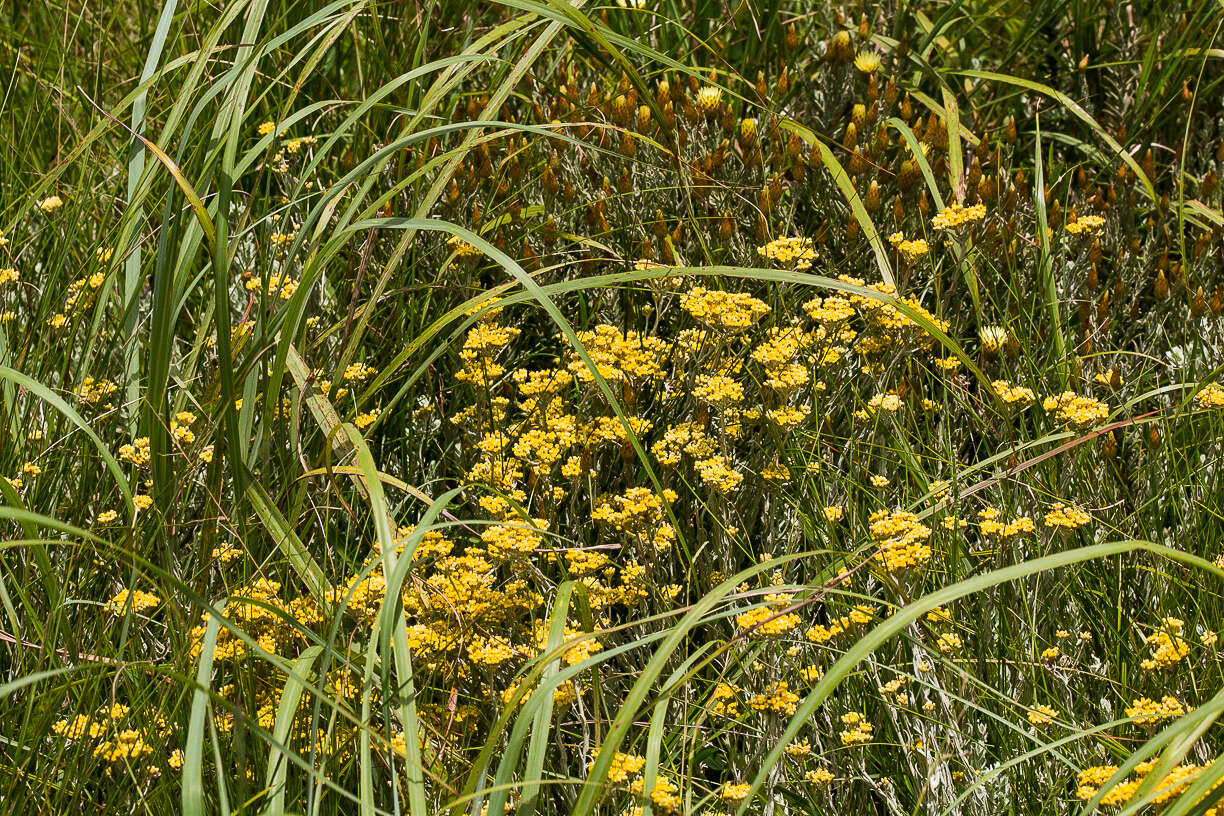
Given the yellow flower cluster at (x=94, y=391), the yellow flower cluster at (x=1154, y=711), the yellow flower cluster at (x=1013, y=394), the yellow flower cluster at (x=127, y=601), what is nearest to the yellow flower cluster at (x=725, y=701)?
the yellow flower cluster at (x=1154, y=711)

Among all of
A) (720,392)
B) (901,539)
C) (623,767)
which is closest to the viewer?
(623,767)

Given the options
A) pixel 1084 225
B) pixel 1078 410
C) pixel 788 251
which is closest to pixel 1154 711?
pixel 1078 410

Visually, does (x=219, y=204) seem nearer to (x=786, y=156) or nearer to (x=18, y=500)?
(x=18, y=500)

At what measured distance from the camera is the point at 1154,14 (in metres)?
3.81

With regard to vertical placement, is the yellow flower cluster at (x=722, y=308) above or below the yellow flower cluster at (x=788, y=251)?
below

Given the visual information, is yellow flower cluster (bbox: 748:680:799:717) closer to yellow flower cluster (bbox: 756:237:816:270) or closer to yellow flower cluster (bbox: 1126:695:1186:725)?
yellow flower cluster (bbox: 1126:695:1186:725)

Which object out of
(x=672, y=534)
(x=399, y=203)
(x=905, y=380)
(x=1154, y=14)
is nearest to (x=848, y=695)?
(x=672, y=534)

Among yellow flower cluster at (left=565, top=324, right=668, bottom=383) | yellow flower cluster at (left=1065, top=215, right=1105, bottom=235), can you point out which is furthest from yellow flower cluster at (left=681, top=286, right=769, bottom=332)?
yellow flower cluster at (left=1065, top=215, right=1105, bottom=235)

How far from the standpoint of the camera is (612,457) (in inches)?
104

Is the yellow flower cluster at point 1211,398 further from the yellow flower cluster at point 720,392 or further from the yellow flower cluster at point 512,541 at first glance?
the yellow flower cluster at point 512,541

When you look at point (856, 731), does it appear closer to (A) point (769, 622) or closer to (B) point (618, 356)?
(A) point (769, 622)

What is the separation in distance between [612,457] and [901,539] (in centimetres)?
84

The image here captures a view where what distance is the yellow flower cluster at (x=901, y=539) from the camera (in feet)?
6.29

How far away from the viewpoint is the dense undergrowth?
181 centimetres
